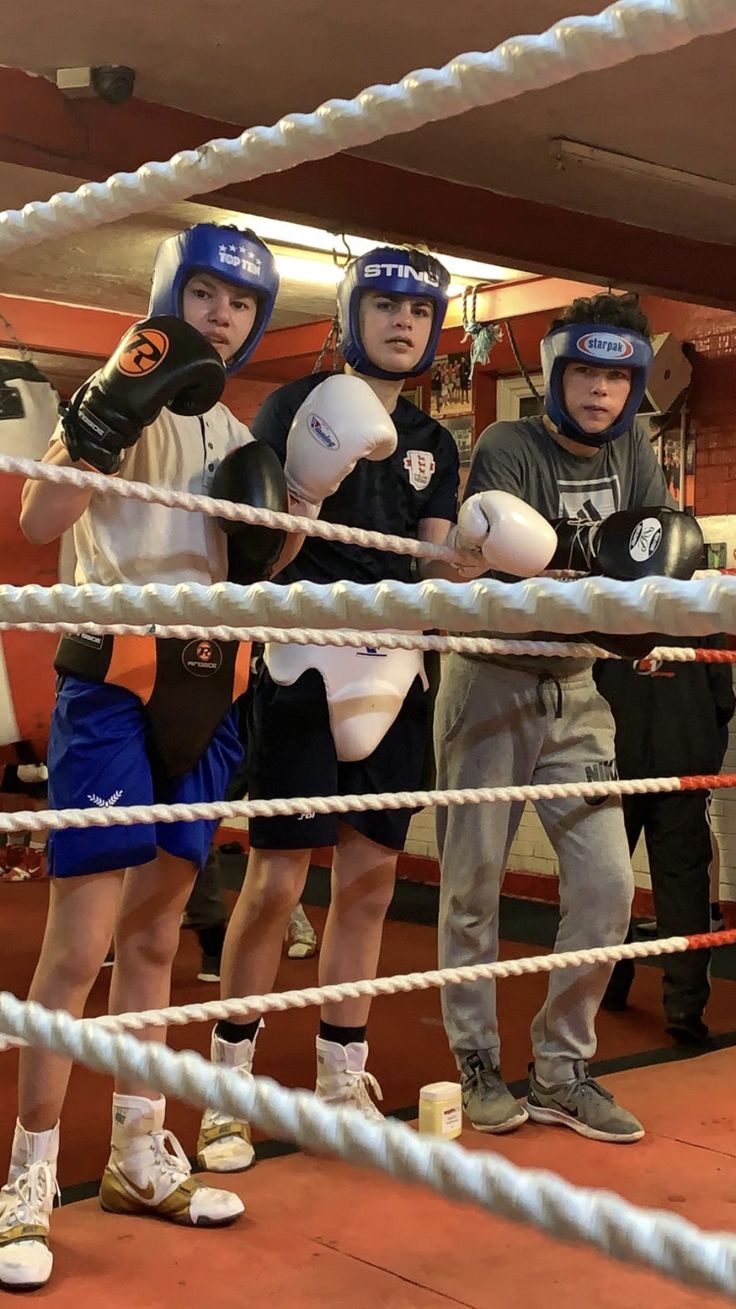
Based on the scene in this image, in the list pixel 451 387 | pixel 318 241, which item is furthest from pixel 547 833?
pixel 451 387

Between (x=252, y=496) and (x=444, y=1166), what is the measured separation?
1.20m

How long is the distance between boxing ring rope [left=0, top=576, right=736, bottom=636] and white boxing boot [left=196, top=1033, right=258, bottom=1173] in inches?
48.2

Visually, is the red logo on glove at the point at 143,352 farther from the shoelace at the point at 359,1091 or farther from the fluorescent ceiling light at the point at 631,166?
the fluorescent ceiling light at the point at 631,166

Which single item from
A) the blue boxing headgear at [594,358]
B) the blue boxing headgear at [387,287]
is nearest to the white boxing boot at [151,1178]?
the blue boxing headgear at [387,287]

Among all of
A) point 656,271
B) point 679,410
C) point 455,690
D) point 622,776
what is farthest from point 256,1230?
point 679,410

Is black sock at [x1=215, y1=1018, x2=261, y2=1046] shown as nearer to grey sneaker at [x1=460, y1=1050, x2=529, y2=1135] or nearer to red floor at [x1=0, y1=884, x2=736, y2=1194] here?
red floor at [x1=0, y1=884, x2=736, y2=1194]

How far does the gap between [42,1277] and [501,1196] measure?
52.5 inches

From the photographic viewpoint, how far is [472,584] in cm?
79

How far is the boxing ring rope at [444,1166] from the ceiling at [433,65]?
8.68ft

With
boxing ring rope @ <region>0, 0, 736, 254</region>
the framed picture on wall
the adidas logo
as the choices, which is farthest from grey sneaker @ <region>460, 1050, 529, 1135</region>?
the framed picture on wall

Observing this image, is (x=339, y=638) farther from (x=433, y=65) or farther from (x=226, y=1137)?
(x=433, y=65)

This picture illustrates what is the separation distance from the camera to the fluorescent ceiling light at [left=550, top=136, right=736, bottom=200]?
357cm

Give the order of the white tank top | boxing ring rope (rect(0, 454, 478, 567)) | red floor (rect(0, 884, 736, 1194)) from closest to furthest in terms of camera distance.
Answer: boxing ring rope (rect(0, 454, 478, 567)) → the white tank top → red floor (rect(0, 884, 736, 1194))

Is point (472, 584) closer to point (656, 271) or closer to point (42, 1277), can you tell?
point (42, 1277)
